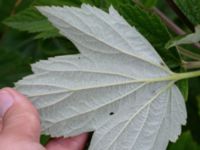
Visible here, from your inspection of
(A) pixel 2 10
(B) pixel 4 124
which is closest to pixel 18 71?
(A) pixel 2 10

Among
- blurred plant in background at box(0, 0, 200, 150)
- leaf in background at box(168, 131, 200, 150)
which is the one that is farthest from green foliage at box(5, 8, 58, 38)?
leaf in background at box(168, 131, 200, 150)

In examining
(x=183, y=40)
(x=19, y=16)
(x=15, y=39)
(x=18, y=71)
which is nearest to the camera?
(x=183, y=40)

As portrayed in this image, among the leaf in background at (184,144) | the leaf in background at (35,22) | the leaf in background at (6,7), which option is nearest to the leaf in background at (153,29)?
the leaf in background at (35,22)

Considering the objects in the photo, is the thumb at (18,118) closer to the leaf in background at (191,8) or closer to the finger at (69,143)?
the finger at (69,143)

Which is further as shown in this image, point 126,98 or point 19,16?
point 19,16

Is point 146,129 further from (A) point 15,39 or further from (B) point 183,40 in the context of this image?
(A) point 15,39

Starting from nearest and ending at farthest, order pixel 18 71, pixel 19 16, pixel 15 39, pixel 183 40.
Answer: pixel 183 40, pixel 19 16, pixel 18 71, pixel 15 39

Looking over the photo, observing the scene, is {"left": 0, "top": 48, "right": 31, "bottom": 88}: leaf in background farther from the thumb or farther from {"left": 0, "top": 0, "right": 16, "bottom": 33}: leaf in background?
the thumb
